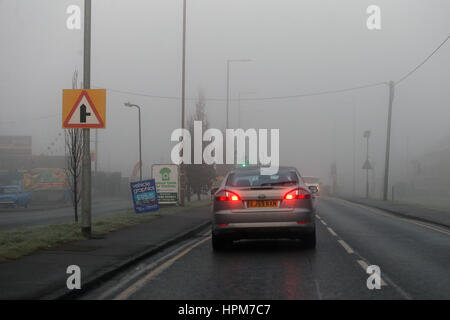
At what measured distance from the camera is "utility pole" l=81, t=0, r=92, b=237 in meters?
13.4

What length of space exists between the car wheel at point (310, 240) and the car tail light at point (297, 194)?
30.8 inches

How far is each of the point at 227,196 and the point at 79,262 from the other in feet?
9.95

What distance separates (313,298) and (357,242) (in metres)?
6.73

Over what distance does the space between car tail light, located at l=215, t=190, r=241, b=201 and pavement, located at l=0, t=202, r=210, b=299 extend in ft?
5.58

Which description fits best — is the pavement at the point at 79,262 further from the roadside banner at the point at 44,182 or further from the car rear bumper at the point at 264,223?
the roadside banner at the point at 44,182

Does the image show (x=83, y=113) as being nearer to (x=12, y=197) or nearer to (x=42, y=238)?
(x=42, y=238)

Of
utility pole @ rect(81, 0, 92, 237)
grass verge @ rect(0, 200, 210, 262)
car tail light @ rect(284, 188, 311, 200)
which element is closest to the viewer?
grass verge @ rect(0, 200, 210, 262)

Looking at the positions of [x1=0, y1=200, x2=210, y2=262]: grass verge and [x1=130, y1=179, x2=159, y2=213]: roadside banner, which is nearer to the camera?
[x1=0, y1=200, x2=210, y2=262]: grass verge

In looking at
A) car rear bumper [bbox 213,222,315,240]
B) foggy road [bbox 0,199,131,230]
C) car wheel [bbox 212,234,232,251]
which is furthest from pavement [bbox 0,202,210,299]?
foggy road [bbox 0,199,131,230]

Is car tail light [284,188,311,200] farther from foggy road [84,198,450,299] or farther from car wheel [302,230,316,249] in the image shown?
foggy road [84,198,450,299]

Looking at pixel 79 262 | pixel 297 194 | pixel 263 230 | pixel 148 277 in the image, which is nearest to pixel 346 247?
pixel 297 194

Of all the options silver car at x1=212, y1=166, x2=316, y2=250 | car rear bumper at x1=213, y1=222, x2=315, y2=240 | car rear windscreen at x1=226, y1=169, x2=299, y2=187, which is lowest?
car rear bumper at x1=213, y1=222, x2=315, y2=240

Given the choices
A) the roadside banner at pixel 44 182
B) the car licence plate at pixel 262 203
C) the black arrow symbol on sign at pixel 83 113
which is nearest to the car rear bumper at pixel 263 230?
the car licence plate at pixel 262 203
